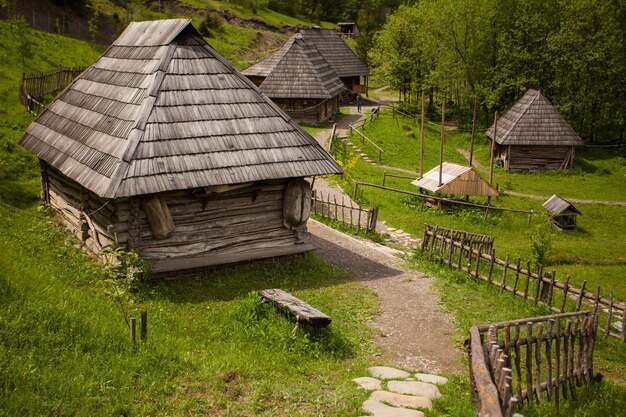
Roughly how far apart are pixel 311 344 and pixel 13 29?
73.7 ft

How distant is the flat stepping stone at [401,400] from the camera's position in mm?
6797

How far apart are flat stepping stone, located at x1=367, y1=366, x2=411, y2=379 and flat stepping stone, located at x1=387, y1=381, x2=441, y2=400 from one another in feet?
1.08

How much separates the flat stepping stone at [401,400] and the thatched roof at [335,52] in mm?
37778

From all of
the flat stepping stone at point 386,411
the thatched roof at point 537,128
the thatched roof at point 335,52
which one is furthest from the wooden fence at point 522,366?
the thatched roof at point 335,52

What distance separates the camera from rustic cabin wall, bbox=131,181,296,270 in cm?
1117

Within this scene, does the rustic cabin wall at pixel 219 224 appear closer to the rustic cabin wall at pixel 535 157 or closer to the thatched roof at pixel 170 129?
the thatched roof at pixel 170 129

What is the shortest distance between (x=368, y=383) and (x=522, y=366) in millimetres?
2826

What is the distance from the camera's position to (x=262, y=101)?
1230cm

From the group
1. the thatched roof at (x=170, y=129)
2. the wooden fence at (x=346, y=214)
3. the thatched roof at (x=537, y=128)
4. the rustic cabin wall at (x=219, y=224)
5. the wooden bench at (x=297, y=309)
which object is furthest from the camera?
the thatched roof at (x=537, y=128)

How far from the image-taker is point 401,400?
6898mm

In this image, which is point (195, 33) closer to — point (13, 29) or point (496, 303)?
point (496, 303)

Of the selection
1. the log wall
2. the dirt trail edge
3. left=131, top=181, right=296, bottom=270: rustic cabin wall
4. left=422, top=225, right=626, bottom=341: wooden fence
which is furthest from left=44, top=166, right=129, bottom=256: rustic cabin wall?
the log wall

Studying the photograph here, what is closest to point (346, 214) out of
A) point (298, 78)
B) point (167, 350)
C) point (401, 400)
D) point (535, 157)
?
point (167, 350)

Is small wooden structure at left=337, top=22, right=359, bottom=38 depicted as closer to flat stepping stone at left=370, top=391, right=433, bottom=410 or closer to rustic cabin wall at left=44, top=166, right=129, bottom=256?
rustic cabin wall at left=44, top=166, right=129, bottom=256
